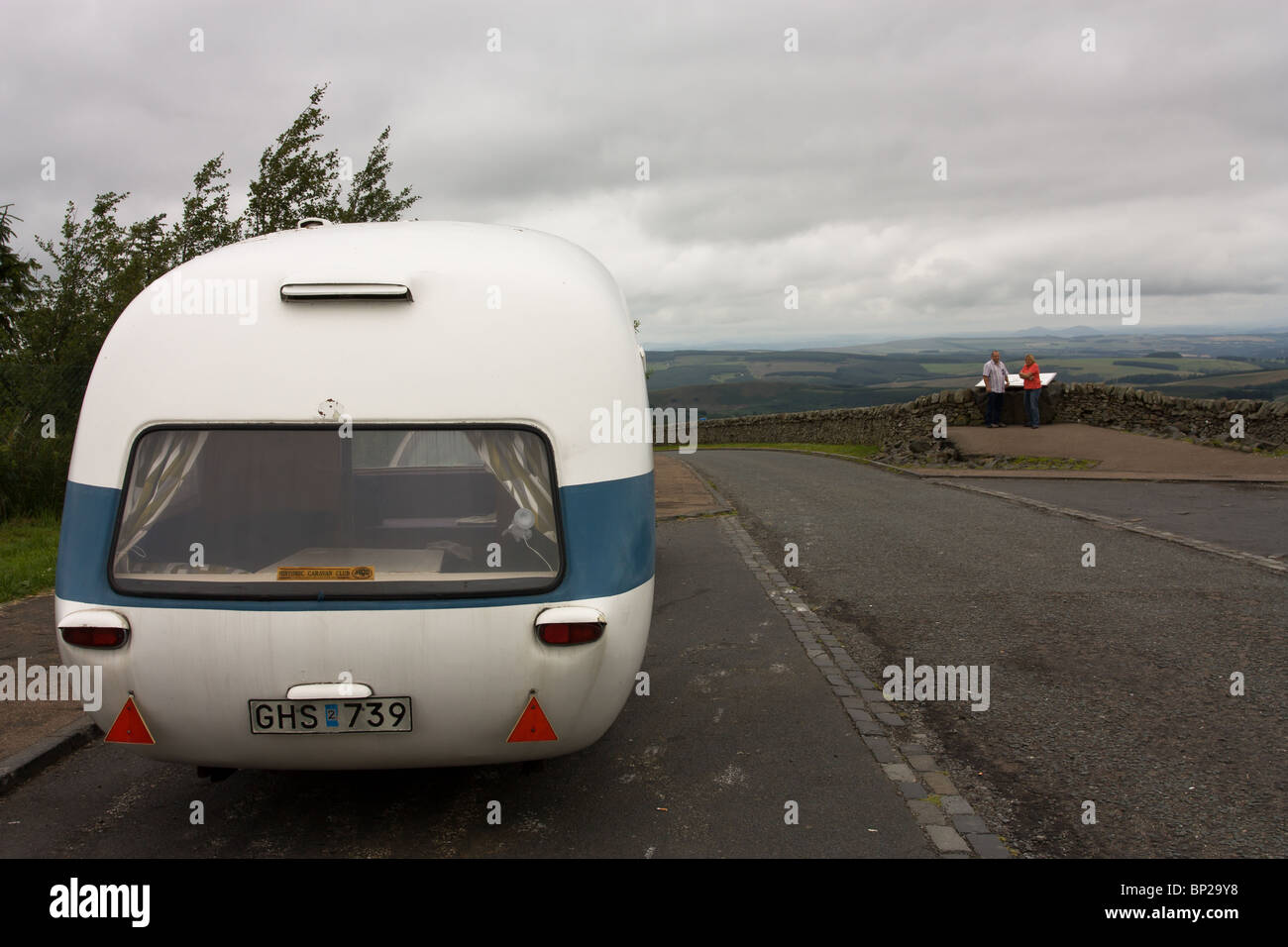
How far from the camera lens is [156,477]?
362 centimetres

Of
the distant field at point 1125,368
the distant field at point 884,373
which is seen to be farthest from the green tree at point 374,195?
the distant field at point 1125,368

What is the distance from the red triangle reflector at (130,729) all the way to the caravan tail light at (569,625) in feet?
4.99

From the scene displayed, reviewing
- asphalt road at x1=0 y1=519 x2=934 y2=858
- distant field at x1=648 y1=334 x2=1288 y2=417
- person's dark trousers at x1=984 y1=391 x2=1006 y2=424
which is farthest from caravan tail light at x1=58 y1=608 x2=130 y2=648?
distant field at x1=648 y1=334 x2=1288 y2=417

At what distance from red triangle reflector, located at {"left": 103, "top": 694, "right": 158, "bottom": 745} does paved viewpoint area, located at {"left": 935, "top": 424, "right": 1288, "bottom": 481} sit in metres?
17.3

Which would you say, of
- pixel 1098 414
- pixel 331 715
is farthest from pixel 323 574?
pixel 1098 414

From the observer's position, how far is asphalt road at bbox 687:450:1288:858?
395 cm

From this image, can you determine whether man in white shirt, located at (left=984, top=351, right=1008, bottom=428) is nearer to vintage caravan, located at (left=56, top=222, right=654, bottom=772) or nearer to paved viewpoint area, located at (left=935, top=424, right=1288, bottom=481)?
paved viewpoint area, located at (left=935, top=424, right=1288, bottom=481)

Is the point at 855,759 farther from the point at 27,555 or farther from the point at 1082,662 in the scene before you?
the point at 27,555

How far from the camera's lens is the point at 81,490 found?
142 inches

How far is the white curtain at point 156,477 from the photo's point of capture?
358 centimetres
